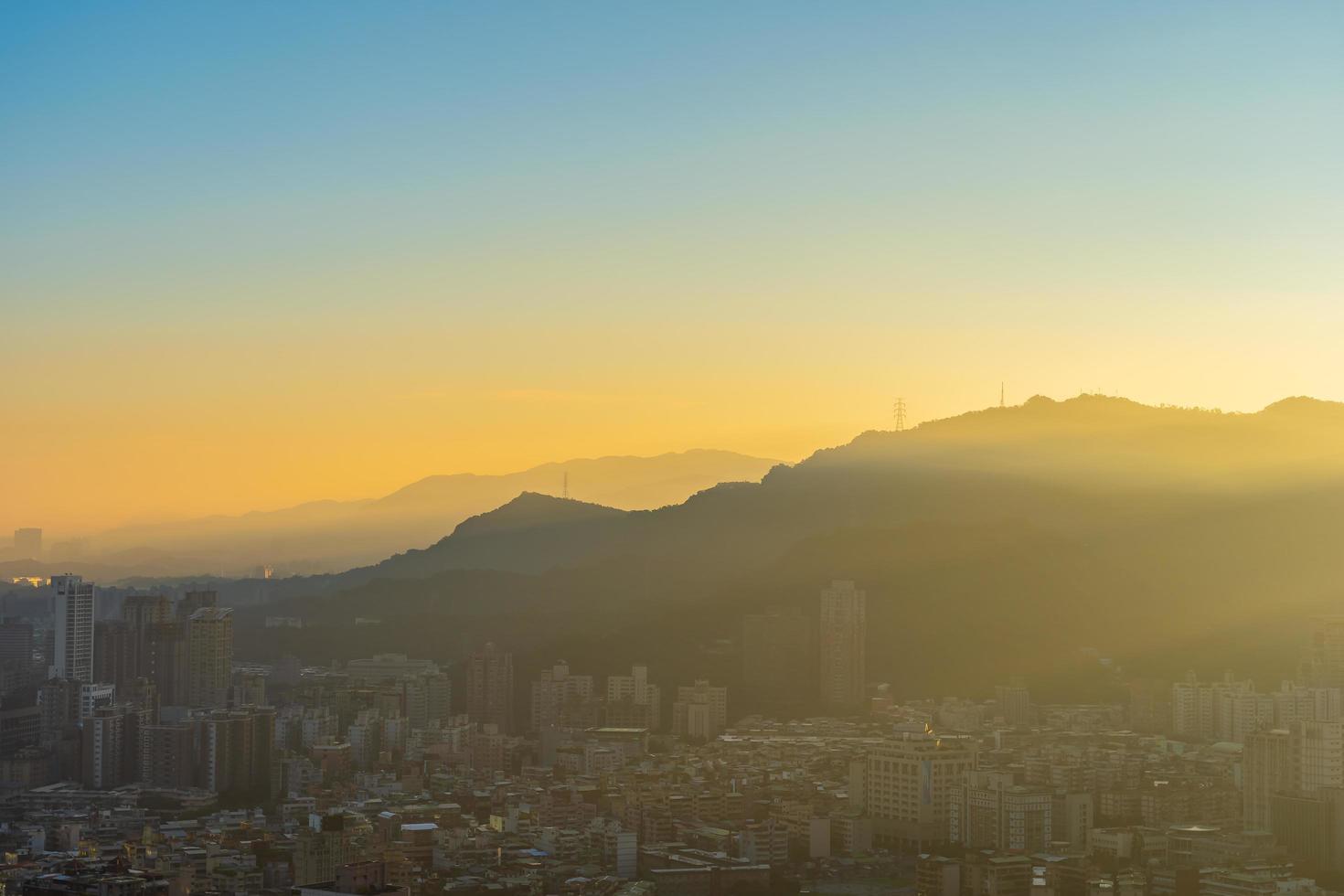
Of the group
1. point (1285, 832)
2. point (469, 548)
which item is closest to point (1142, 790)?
point (1285, 832)

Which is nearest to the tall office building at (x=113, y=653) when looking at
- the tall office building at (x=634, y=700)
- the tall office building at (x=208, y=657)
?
the tall office building at (x=208, y=657)

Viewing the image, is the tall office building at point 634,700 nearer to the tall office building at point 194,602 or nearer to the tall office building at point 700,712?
the tall office building at point 700,712

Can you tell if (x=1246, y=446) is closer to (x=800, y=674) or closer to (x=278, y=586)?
(x=800, y=674)

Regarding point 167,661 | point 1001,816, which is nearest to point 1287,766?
point 1001,816

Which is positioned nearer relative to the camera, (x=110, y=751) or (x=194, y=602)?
(x=110, y=751)

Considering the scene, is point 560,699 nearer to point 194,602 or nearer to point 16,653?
point 194,602

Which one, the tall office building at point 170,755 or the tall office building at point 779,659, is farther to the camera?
the tall office building at point 779,659
